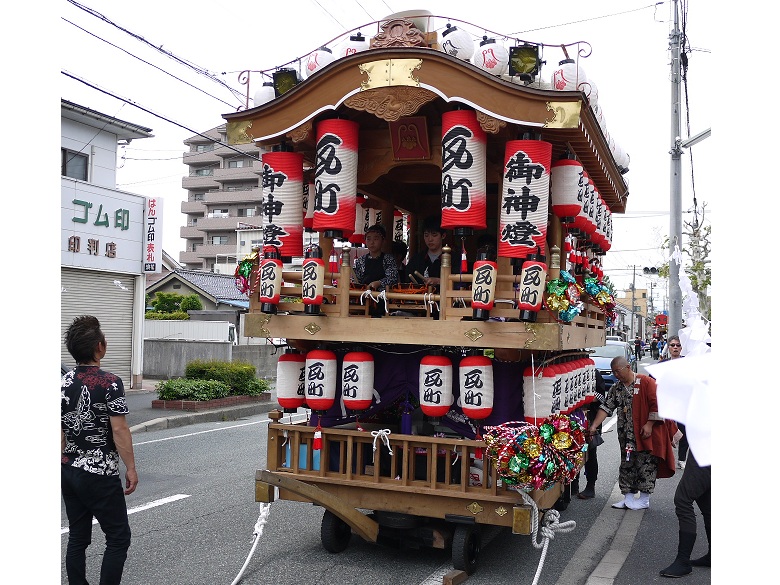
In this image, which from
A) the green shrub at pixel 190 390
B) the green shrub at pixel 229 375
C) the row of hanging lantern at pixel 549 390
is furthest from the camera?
the green shrub at pixel 229 375

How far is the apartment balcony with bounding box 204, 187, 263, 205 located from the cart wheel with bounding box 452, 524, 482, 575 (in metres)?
53.1

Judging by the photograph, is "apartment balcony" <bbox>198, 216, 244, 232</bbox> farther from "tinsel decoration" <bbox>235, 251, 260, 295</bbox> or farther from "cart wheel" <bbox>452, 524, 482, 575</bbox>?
"cart wheel" <bbox>452, 524, 482, 575</bbox>

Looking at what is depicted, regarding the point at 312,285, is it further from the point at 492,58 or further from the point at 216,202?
the point at 216,202

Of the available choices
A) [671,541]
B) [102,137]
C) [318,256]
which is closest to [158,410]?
[102,137]

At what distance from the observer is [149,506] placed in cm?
776

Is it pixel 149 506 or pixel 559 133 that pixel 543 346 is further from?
pixel 149 506

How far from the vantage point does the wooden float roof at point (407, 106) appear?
5.46 m

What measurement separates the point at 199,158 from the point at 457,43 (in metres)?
57.8

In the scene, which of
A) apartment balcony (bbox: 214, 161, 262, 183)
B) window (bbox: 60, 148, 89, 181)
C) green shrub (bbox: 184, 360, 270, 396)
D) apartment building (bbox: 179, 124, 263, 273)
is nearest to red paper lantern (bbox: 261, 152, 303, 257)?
green shrub (bbox: 184, 360, 270, 396)

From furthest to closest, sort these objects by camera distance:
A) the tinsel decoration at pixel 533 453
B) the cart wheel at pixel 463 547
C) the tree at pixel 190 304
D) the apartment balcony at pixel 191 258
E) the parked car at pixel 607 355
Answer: the apartment balcony at pixel 191 258, the tree at pixel 190 304, the parked car at pixel 607 355, the cart wheel at pixel 463 547, the tinsel decoration at pixel 533 453

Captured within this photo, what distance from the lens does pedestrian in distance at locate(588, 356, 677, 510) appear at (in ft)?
25.2

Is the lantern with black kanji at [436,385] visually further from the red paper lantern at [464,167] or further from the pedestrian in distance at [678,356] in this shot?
the pedestrian in distance at [678,356]

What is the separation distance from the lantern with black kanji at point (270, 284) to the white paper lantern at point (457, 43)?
98.1 inches

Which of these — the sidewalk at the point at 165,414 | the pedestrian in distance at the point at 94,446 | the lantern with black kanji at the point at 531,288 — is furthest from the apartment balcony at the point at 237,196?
the pedestrian in distance at the point at 94,446
